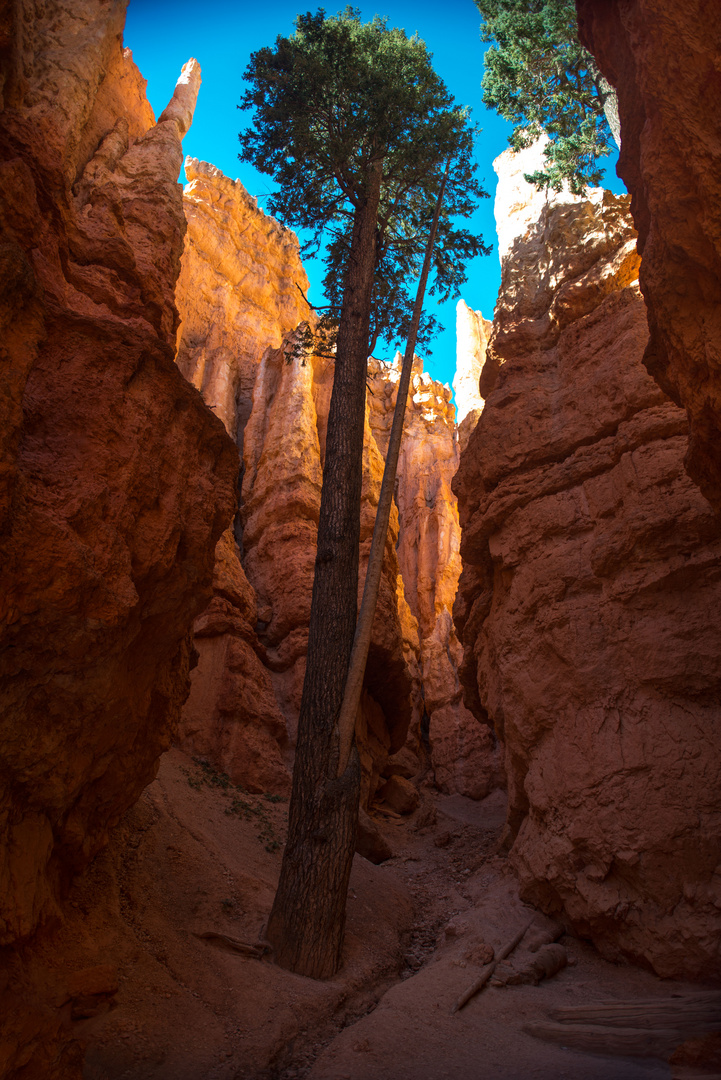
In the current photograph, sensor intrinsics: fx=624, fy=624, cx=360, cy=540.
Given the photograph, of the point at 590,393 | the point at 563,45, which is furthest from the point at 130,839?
the point at 563,45

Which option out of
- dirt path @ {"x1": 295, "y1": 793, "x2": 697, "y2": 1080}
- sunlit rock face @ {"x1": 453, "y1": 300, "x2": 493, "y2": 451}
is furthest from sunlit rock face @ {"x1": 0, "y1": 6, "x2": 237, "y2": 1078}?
sunlit rock face @ {"x1": 453, "y1": 300, "x2": 493, "y2": 451}

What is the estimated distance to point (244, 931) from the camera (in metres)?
6.42

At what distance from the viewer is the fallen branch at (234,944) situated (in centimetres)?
603

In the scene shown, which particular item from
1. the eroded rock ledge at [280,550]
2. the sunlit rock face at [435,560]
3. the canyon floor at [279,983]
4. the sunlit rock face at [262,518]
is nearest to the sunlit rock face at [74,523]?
the canyon floor at [279,983]

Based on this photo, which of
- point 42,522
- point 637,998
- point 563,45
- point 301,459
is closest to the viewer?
point 42,522

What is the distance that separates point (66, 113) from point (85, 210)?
1.30 m

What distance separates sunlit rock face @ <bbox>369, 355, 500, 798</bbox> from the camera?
62.8ft

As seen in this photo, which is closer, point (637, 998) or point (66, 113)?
point (637, 998)

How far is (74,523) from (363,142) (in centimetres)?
1034

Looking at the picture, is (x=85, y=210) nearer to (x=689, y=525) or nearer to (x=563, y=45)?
(x=689, y=525)

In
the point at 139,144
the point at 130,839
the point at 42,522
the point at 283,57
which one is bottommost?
the point at 130,839

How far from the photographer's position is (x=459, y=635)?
11.9m

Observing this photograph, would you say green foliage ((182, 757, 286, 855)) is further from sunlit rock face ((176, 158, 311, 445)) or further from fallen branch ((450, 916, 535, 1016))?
sunlit rock face ((176, 158, 311, 445))

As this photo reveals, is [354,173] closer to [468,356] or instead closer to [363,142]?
[363,142]
